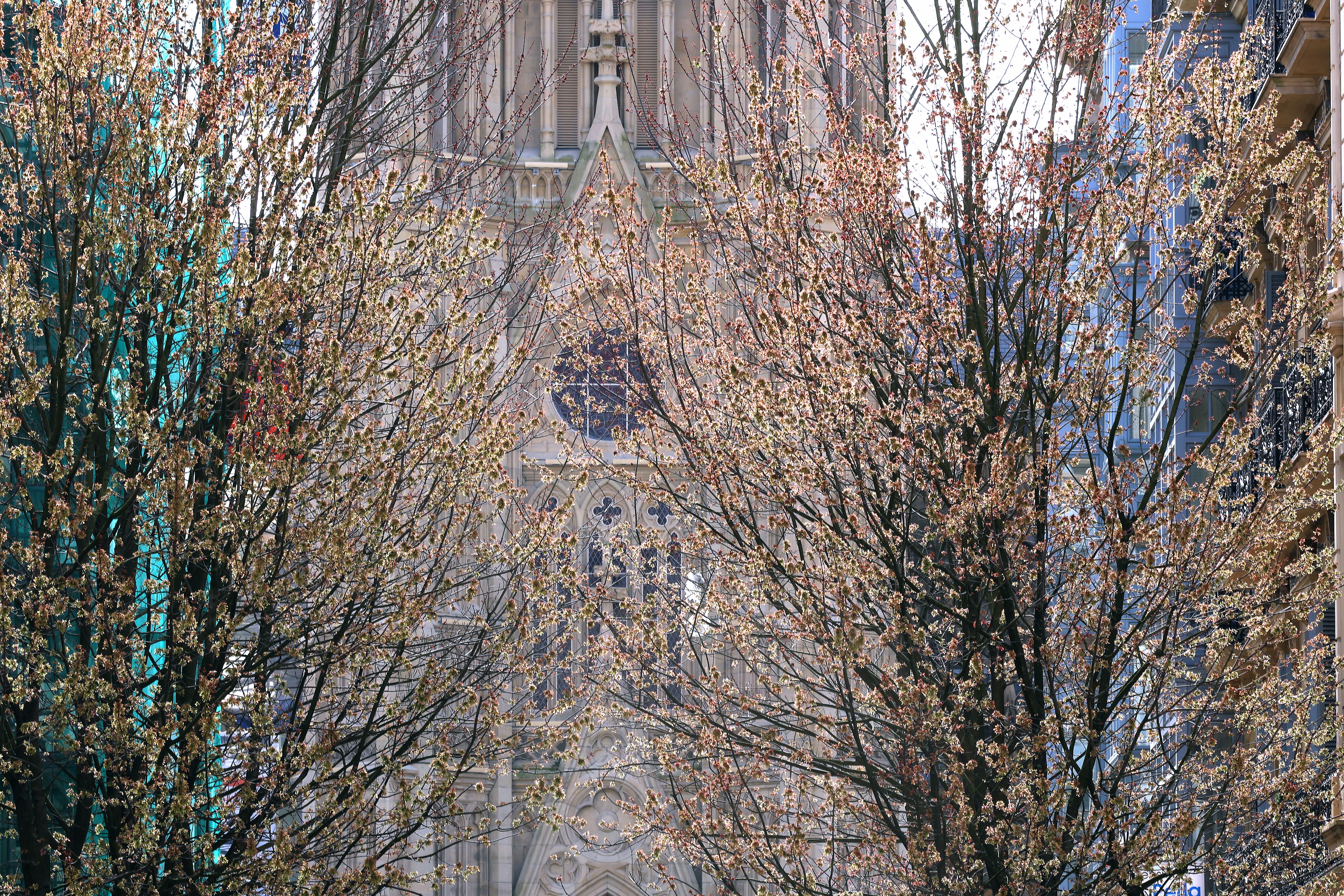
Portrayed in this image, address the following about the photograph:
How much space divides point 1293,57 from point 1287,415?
3.88 meters


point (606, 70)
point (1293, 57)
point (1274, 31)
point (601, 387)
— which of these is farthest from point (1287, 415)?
point (606, 70)

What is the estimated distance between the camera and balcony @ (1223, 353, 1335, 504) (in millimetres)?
19234

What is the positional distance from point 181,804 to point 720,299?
711 cm

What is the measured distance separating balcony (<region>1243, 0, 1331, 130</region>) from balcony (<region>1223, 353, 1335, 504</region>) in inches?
108

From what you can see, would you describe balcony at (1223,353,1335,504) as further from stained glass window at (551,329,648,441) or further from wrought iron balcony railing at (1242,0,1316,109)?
stained glass window at (551,329,648,441)

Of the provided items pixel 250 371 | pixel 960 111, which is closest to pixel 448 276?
pixel 250 371

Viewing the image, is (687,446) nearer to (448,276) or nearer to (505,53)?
(448,276)

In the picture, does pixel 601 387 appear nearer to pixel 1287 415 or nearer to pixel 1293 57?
pixel 1287 415

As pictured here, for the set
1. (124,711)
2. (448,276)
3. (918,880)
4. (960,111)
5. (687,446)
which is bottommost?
(918,880)

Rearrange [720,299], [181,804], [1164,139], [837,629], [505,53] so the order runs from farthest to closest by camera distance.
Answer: [505,53] < [720,299] < [1164,139] < [837,629] < [181,804]

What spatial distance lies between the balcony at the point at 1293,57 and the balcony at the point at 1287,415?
2749mm

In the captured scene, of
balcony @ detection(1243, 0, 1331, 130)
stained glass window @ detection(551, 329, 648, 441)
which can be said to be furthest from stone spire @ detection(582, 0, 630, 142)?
balcony @ detection(1243, 0, 1331, 130)

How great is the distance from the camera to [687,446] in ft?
48.2

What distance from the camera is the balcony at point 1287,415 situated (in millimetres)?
19234
